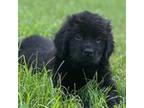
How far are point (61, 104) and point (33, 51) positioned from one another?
256 centimetres

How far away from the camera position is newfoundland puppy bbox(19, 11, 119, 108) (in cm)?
752

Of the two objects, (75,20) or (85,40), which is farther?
(75,20)

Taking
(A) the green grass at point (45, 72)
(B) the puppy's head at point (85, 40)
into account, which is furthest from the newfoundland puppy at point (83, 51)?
(A) the green grass at point (45, 72)

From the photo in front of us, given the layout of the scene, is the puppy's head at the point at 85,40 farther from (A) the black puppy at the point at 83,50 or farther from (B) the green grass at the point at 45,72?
(B) the green grass at the point at 45,72

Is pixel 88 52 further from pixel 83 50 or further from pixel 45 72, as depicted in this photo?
pixel 45 72

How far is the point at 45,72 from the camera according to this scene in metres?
7.34

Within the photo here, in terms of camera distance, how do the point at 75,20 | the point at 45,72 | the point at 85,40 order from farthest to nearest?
the point at 75,20 < the point at 85,40 < the point at 45,72

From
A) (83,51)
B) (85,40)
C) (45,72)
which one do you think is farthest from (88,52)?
(45,72)

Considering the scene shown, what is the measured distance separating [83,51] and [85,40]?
0.20 m

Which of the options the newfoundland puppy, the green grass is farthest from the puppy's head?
the green grass

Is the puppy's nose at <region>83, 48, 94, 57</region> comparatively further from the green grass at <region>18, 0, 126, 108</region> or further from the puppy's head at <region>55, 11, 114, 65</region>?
the green grass at <region>18, 0, 126, 108</region>

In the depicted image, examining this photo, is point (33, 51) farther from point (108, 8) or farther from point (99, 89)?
point (108, 8)
